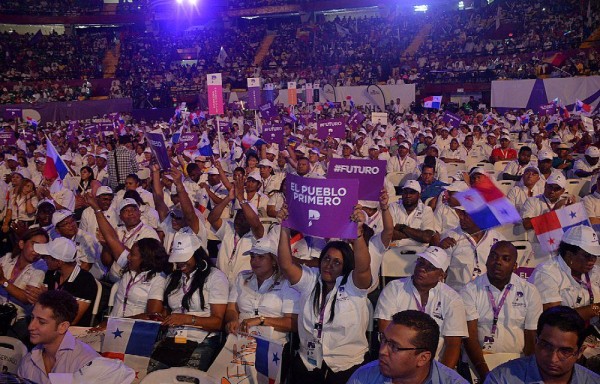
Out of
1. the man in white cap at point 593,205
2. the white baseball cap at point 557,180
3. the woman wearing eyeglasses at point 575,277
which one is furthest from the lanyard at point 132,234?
the man in white cap at point 593,205

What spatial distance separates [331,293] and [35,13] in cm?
5204

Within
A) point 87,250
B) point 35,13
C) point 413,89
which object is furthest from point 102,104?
point 87,250

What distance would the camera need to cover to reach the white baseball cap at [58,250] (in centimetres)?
580

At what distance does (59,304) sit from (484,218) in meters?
3.94

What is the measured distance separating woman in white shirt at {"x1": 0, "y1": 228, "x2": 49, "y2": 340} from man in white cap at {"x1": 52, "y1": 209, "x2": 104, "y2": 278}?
612 mm

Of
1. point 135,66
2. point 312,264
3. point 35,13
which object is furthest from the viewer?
point 35,13

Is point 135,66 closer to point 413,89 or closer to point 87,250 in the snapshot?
point 413,89

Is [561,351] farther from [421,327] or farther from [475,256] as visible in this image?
[475,256]

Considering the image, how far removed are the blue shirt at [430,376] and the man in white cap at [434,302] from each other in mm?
1171

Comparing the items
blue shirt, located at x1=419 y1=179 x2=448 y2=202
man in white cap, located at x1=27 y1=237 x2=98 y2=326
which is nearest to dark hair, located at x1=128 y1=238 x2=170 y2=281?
man in white cap, located at x1=27 y1=237 x2=98 y2=326

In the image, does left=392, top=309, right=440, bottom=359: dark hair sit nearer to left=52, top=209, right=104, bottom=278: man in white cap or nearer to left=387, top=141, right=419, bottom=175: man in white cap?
left=52, top=209, right=104, bottom=278: man in white cap

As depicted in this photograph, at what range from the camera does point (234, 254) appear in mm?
6828

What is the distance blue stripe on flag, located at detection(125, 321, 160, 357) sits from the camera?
15.9ft

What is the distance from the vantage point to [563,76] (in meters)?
27.9
